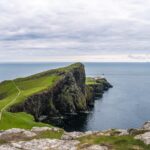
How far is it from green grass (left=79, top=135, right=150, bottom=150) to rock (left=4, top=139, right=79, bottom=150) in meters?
1.77

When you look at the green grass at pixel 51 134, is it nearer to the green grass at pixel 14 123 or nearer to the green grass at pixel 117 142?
the green grass at pixel 117 142

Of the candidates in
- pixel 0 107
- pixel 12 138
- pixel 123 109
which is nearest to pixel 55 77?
pixel 123 109

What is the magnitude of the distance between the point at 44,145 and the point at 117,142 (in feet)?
29.1

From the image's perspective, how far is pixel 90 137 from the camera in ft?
151

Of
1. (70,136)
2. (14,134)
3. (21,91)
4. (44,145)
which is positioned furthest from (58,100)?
(44,145)

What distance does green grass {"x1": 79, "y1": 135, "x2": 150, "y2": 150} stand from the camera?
133ft

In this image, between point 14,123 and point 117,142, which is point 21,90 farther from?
point 117,142

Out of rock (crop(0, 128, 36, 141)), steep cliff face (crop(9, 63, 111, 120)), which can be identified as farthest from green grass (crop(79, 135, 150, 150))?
steep cliff face (crop(9, 63, 111, 120))

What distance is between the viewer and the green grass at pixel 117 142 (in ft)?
133

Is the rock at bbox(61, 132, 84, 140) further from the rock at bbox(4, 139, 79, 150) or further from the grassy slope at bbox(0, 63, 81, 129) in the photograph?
the grassy slope at bbox(0, 63, 81, 129)

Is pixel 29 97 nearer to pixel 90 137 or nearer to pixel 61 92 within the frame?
pixel 61 92

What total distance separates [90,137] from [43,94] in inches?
4436

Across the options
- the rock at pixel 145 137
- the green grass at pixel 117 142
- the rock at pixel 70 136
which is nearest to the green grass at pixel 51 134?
the rock at pixel 70 136

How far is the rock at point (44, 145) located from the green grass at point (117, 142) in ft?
5.81
